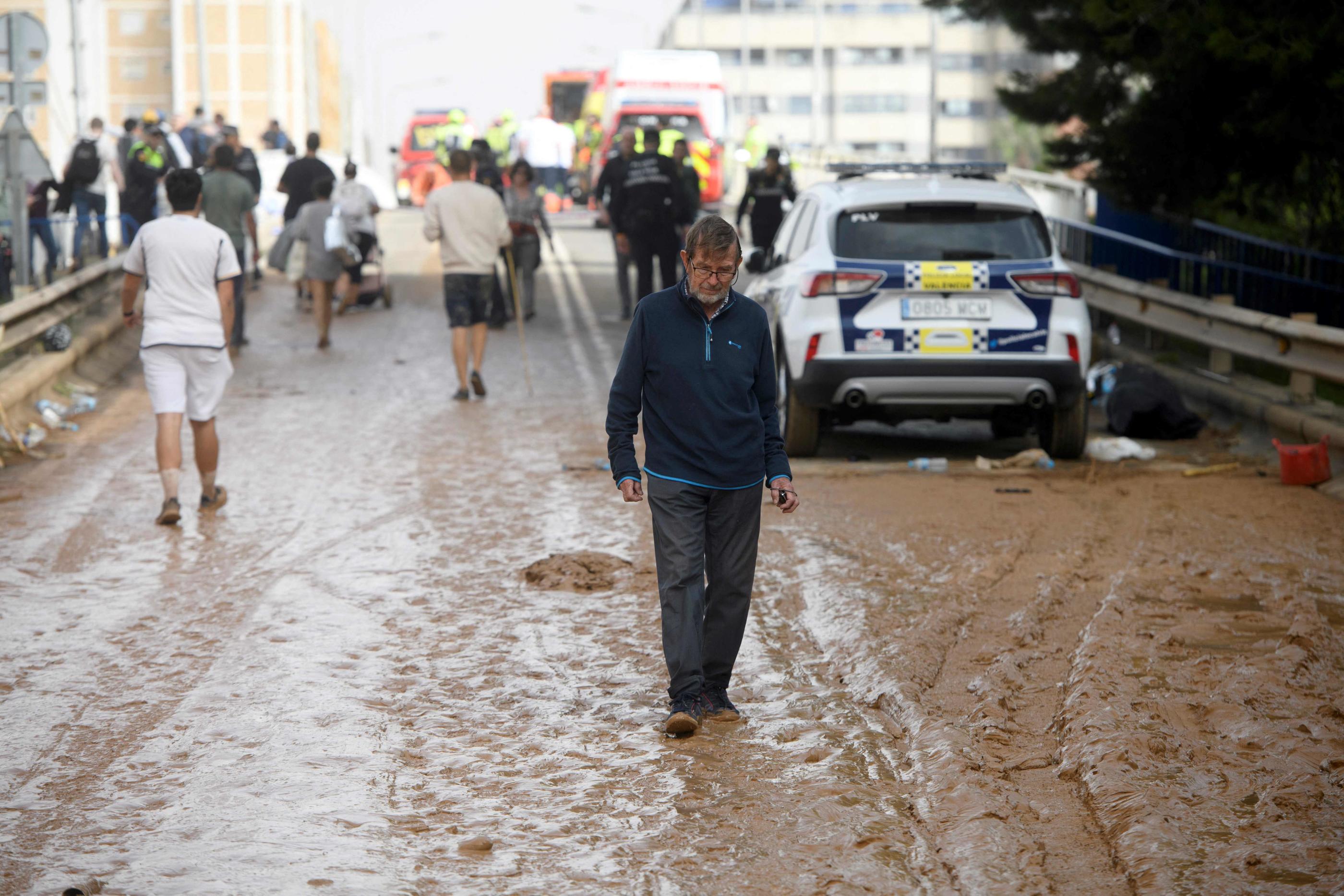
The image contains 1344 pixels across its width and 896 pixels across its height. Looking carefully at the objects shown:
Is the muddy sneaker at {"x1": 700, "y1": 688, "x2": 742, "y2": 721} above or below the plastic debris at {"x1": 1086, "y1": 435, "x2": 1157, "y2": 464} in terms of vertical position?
above

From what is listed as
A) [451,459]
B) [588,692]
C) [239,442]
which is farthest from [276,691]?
[239,442]

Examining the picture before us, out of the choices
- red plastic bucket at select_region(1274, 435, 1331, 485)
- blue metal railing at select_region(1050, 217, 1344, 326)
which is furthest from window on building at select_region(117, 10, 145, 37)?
red plastic bucket at select_region(1274, 435, 1331, 485)

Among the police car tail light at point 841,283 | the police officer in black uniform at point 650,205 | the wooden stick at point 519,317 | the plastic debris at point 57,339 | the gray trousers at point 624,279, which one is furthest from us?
the gray trousers at point 624,279

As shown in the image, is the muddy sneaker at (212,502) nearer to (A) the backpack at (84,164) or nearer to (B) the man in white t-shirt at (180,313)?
(B) the man in white t-shirt at (180,313)

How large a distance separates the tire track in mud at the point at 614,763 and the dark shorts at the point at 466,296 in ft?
21.3

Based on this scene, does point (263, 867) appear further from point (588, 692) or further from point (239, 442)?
point (239, 442)

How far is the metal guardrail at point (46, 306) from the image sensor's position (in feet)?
42.0

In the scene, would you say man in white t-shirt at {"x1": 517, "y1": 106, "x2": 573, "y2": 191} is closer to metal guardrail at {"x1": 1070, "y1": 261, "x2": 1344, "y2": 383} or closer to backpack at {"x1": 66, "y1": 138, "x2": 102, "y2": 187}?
backpack at {"x1": 66, "y1": 138, "x2": 102, "y2": 187}

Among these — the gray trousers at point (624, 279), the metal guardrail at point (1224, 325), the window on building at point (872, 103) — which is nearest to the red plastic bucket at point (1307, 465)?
the metal guardrail at point (1224, 325)

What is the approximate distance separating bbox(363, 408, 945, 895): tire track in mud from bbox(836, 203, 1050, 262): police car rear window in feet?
11.4

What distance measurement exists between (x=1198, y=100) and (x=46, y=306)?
9.71 m

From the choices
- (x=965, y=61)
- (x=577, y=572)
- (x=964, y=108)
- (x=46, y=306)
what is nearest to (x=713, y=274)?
(x=577, y=572)

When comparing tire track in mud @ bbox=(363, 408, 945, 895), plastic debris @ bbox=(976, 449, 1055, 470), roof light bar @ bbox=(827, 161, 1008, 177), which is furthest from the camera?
roof light bar @ bbox=(827, 161, 1008, 177)

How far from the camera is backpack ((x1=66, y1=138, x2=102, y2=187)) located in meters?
19.5
